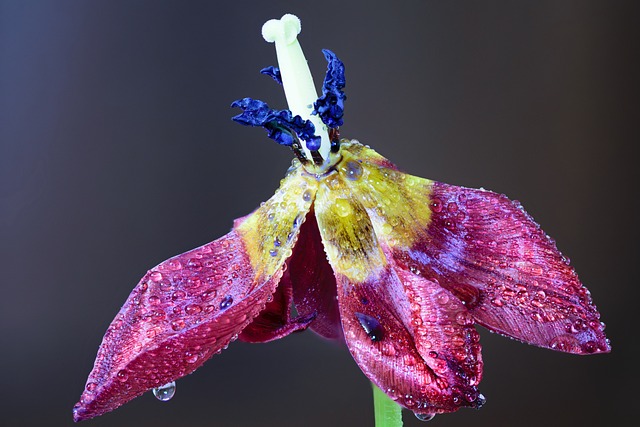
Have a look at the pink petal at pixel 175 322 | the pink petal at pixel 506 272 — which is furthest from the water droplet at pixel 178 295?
the pink petal at pixel 506 272

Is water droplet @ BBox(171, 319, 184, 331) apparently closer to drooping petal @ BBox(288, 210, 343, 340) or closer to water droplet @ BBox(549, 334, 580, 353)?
drooping petal @ BBox(288, 210, 343, 340)

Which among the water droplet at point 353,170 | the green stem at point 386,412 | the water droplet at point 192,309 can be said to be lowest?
the green stem at point 386,412

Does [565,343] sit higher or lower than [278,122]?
lower

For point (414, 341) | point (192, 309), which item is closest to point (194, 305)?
point (192, 309)

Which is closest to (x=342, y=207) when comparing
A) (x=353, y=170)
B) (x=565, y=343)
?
(x=353, y=170)

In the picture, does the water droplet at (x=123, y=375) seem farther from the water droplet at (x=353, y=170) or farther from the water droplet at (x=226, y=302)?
the water droplet at (x=353, y=170)

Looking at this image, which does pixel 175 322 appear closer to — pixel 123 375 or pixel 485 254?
pixel 123 375
